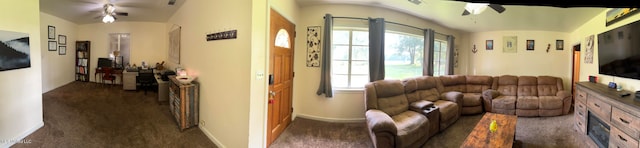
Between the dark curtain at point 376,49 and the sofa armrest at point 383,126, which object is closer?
the sofa armrest at point 383,126

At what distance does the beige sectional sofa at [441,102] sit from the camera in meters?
2.47

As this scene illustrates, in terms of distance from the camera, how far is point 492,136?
7.38ft

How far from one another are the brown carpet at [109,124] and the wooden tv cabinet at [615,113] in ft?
12.2

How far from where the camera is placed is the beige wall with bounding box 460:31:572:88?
475cm

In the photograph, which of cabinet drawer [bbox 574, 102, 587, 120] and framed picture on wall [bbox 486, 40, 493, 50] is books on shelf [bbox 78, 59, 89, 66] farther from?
cabinet drawer [bbox 574, 102, 587, 120]

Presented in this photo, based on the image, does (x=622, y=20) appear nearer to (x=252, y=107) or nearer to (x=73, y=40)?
(x=252, y=107)

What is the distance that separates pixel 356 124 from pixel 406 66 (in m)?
1.28

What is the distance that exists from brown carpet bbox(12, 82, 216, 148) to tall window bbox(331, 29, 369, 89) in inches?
74.4

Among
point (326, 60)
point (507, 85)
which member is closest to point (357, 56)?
point (326, 60)

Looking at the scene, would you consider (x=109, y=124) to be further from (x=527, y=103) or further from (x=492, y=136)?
(x=527, y=103)

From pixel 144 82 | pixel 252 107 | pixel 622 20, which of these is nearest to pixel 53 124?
pixel 144 82

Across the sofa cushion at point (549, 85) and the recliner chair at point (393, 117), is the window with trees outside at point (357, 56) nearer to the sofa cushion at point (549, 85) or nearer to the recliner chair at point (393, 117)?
the recliner chair at point (393, 117)

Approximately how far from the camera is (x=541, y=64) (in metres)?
4.88

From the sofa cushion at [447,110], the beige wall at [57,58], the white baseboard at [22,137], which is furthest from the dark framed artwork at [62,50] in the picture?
the sofa cushion at [447,110]
